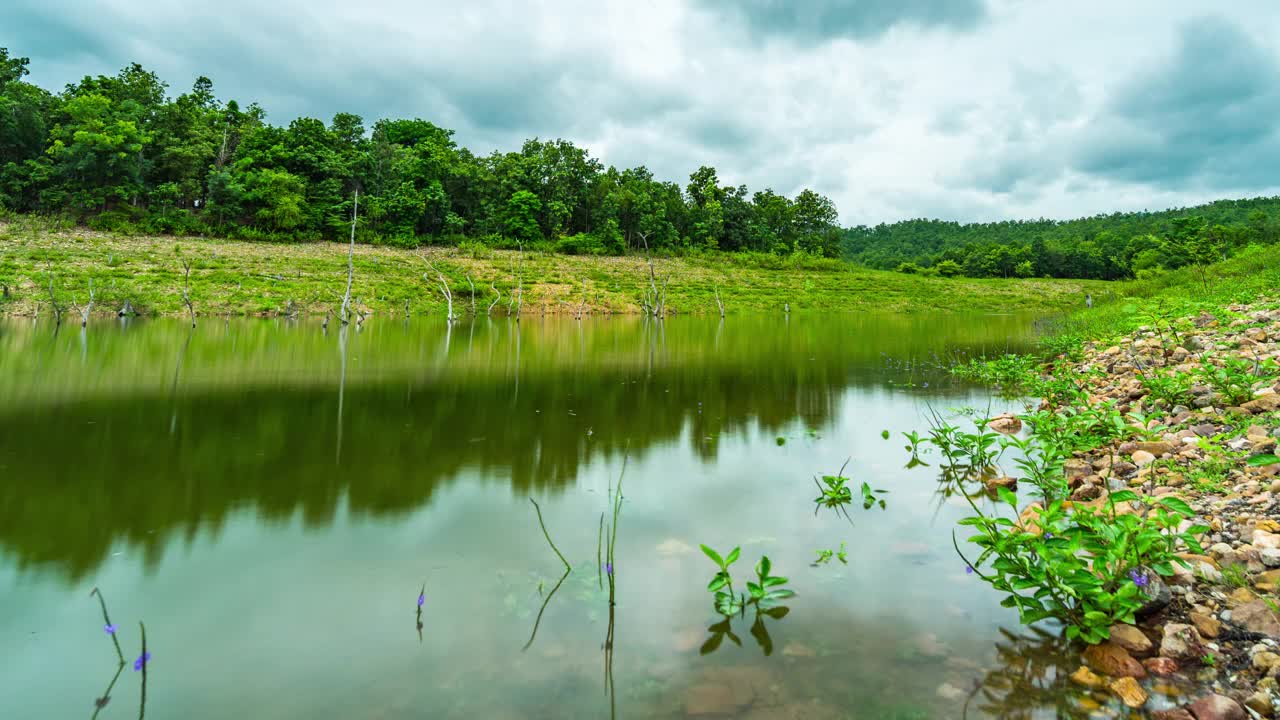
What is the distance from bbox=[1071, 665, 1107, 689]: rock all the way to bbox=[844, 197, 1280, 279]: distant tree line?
5697 centimetres

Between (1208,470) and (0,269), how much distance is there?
A: 44.3 m

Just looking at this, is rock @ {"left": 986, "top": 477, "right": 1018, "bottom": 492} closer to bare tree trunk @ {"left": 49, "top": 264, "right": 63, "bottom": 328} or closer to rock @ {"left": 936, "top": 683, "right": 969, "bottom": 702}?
rock @ {"left": 936, "top": 683, "right": 969, "bottom": 702}

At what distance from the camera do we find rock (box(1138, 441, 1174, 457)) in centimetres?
483

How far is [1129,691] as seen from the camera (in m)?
2.38

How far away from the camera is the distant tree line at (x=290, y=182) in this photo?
47625mm

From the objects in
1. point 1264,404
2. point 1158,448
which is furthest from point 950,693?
point 1264,404

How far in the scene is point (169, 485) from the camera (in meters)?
4.98

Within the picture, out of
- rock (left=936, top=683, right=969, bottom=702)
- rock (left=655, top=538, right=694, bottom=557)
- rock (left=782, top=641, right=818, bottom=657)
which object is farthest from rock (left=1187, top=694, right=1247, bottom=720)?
rock (left=655, top=538, right=694, bottom=557)

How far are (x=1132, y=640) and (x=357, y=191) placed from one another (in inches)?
1771

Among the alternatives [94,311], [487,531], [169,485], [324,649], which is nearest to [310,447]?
[169,485]

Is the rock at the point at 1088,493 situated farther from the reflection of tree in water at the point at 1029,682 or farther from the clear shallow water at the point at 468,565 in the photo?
the reflection of tree in water at the point at 1029,682

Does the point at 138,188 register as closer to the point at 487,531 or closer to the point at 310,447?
the point at 310,447

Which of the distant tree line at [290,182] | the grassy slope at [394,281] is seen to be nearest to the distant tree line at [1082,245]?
the grassy slope at [394,281]

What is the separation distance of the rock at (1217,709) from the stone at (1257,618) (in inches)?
20.6
